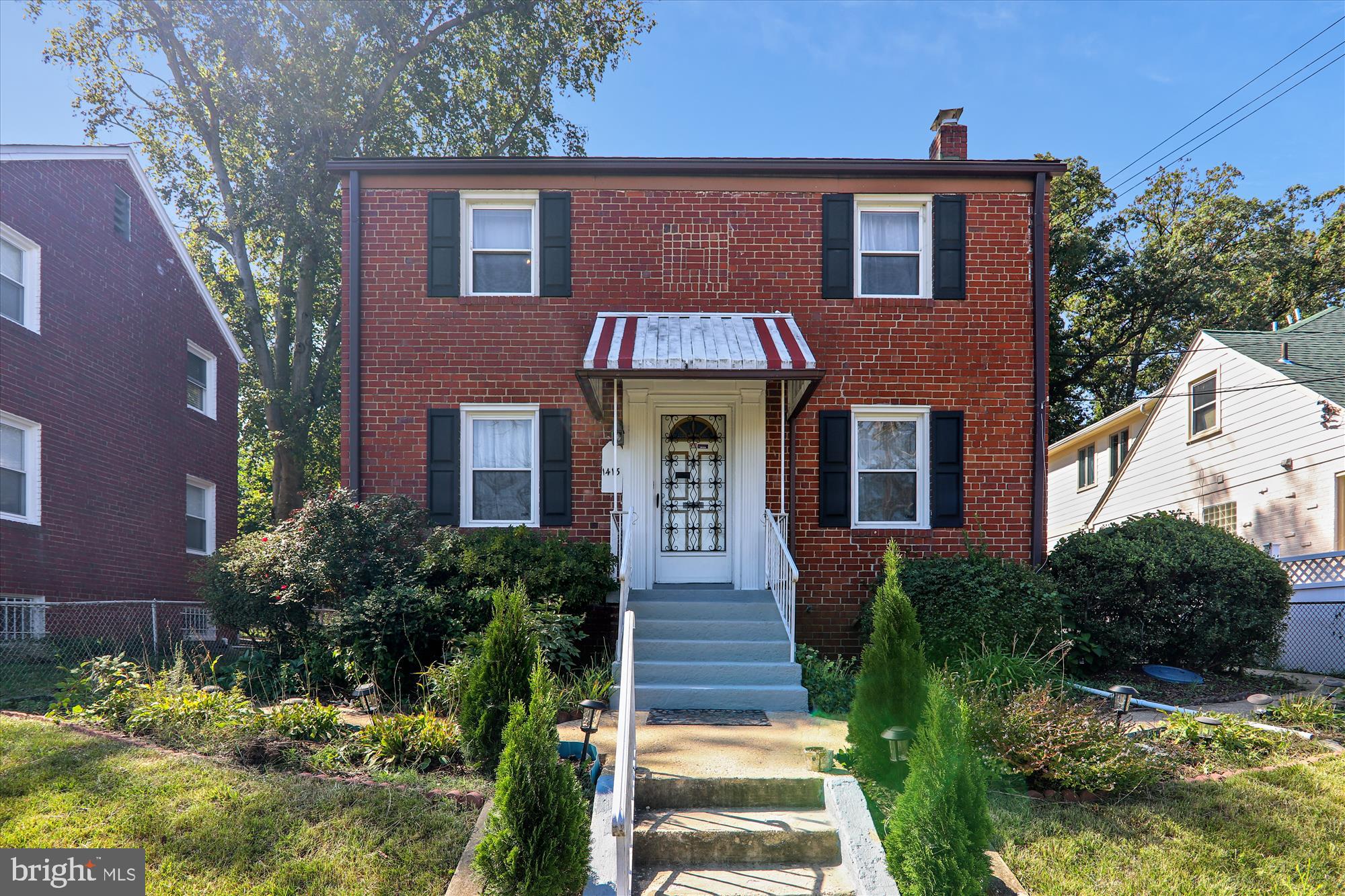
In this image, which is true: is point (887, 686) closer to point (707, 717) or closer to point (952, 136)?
point (707, 717)

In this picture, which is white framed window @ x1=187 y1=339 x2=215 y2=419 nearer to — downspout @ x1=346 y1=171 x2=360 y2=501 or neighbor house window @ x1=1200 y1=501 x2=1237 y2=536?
downspout @ x1=346 y1=171 x2=360 y2=501

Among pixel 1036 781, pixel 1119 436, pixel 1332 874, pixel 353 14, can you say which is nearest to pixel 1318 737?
pixel 1332 874

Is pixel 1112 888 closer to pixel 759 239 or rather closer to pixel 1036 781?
pixel 1036 781

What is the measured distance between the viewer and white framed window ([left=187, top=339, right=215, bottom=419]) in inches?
652

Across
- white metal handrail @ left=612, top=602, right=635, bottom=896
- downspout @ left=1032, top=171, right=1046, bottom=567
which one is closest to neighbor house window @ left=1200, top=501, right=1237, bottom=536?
downspout @ left=1032, top=171, right=1046, bottom=567

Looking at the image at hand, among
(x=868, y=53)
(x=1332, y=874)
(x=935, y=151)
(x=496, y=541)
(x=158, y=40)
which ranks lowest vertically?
(x=1332, y=874)

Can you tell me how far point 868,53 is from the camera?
1302 centimetres

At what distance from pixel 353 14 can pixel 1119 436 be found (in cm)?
1985

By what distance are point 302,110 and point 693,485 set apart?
11991 millimetres

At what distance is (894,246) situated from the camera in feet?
35.9

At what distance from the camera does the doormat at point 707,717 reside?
24.2ft

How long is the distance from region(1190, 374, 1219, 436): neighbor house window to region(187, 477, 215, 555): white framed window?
749 inches

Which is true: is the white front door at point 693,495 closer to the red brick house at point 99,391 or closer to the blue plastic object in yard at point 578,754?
the blue plastic object in yard at point 578,754

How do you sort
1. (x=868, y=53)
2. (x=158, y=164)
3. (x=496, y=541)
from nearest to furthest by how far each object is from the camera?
(x=496, y=541)
(x=868, y=53)
(x=158, y=164)
